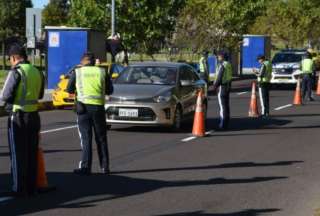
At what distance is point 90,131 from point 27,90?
185cm

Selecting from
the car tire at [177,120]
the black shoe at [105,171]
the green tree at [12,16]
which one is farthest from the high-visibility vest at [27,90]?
the green tree at [12,16]

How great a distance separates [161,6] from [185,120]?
22.6m

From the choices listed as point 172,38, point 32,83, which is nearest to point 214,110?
point 32,83

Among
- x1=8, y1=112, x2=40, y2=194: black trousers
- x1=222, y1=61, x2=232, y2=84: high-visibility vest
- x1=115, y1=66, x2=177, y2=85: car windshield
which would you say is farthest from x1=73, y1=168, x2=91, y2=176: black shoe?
x1=222, y1=61, x2=232, y2=84: high-visibility vest

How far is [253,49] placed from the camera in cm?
5006

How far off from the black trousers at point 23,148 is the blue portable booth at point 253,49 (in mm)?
40023

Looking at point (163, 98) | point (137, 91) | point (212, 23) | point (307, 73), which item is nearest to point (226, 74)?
point (163, 98)

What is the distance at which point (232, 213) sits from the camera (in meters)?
8.21

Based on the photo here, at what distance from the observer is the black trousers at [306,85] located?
27.2 metres

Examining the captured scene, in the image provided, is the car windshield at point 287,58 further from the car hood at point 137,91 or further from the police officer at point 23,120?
the police officer at point 23,120

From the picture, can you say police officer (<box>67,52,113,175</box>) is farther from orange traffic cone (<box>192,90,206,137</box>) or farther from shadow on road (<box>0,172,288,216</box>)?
orange traffic cone (<box>192,90,206,137</box>)

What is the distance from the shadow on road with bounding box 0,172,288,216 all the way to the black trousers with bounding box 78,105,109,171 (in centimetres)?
24

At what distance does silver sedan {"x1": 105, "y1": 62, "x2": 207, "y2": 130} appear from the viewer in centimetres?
1584

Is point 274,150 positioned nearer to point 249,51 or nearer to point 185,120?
point 185,120
